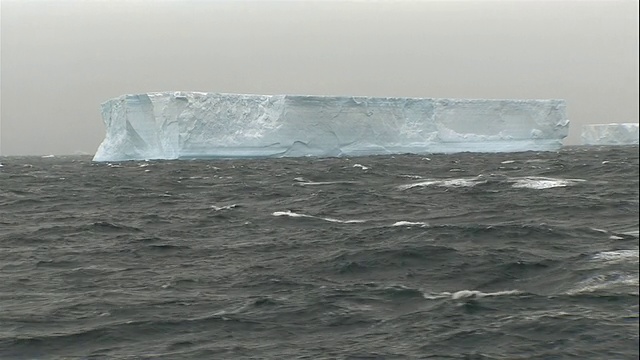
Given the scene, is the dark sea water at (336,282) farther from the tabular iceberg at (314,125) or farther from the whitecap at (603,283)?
the tabular iceberg at (314,125)

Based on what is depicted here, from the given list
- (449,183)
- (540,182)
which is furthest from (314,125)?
(540,182)

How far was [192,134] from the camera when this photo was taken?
48.5m

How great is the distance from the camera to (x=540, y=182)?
21.1 metres

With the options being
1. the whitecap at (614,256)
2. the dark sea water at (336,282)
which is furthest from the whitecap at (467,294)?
the whitecap at (614,256)

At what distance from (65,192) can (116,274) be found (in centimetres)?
1843

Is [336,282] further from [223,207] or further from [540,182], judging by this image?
[540,182]

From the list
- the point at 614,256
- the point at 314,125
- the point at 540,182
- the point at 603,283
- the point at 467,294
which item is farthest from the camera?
the point at 314,125

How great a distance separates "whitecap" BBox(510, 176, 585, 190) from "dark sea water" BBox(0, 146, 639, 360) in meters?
2.36

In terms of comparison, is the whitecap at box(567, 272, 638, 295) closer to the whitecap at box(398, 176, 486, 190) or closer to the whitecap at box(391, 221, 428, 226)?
the whitecap at box(391, 221, 428, 226)

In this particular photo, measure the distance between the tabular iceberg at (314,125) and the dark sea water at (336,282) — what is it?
31.5 metres

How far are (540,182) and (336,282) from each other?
46.8 ft

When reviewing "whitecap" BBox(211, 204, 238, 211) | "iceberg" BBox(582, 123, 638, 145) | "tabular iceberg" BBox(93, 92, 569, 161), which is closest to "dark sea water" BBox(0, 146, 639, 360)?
"whitecap" BBox(211, 204, 238, 211)

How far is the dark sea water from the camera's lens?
19.7 feet

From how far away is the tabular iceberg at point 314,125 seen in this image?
48281 mm
